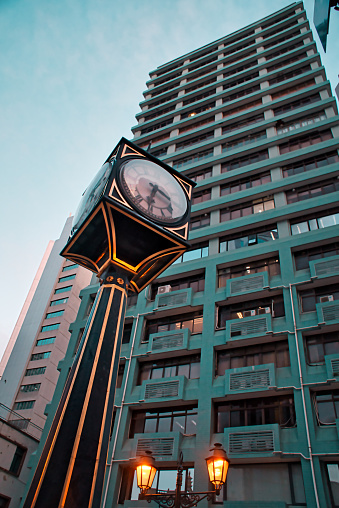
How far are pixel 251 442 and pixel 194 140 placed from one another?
23998 mm

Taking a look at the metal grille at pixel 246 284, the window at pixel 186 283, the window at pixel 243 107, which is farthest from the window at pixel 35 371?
the window at pixel 243 107

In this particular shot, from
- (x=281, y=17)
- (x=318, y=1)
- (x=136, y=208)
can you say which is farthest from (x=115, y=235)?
(x=281, y=17)

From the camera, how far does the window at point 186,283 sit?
76.0 feet

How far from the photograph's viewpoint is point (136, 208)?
10.7 m

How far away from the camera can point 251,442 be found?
611 inches

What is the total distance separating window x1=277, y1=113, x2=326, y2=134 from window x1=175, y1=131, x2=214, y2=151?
5.95m

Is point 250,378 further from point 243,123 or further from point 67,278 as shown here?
point 67,278

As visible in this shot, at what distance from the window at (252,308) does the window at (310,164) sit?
8.83 m

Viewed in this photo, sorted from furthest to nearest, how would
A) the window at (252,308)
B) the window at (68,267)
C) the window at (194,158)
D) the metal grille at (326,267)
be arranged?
the window at (68,267), the window at (194,158), the window at (252,308), the metal grille at (326,267)

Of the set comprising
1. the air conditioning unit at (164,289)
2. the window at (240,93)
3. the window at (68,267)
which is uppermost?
the window at (68,267)

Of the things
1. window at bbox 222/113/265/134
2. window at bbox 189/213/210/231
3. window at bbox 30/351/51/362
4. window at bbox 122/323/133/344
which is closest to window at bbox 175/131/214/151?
window at bbox 222/113/265/134

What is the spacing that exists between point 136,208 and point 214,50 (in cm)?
3743

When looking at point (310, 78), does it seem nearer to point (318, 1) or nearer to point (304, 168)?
point (304, 168)

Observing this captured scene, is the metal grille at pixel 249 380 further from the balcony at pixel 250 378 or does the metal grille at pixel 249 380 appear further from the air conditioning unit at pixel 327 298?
the air conditioning unit at pixel 327 298
